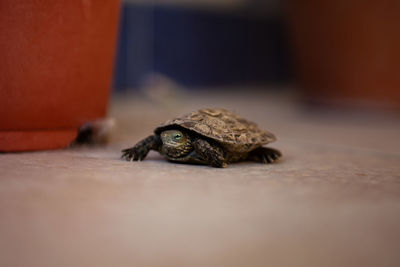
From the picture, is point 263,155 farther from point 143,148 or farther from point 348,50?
point 348,50

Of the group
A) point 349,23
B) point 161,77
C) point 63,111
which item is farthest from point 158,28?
point 63,111

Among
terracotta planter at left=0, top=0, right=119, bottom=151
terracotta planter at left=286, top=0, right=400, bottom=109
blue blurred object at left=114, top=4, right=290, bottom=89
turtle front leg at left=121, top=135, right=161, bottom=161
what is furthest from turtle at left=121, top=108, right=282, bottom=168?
blue blurred object at left=114, top=4, right=290, bottom=89

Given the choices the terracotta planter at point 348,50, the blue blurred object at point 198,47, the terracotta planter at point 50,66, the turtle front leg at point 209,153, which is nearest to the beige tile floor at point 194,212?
the turtle front leg at point 209,153

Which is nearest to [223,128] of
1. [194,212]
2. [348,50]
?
[194,212]

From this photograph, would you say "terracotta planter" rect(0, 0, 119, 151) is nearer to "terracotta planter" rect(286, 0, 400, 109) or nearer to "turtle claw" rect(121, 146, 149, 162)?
"turtle claw" rect(121, 146, 149, 162)

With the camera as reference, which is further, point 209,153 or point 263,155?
point 263,155

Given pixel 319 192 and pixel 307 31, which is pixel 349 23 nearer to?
pixel 307 31

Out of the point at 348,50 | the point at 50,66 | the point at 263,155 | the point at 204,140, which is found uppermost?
the point at 348,50
